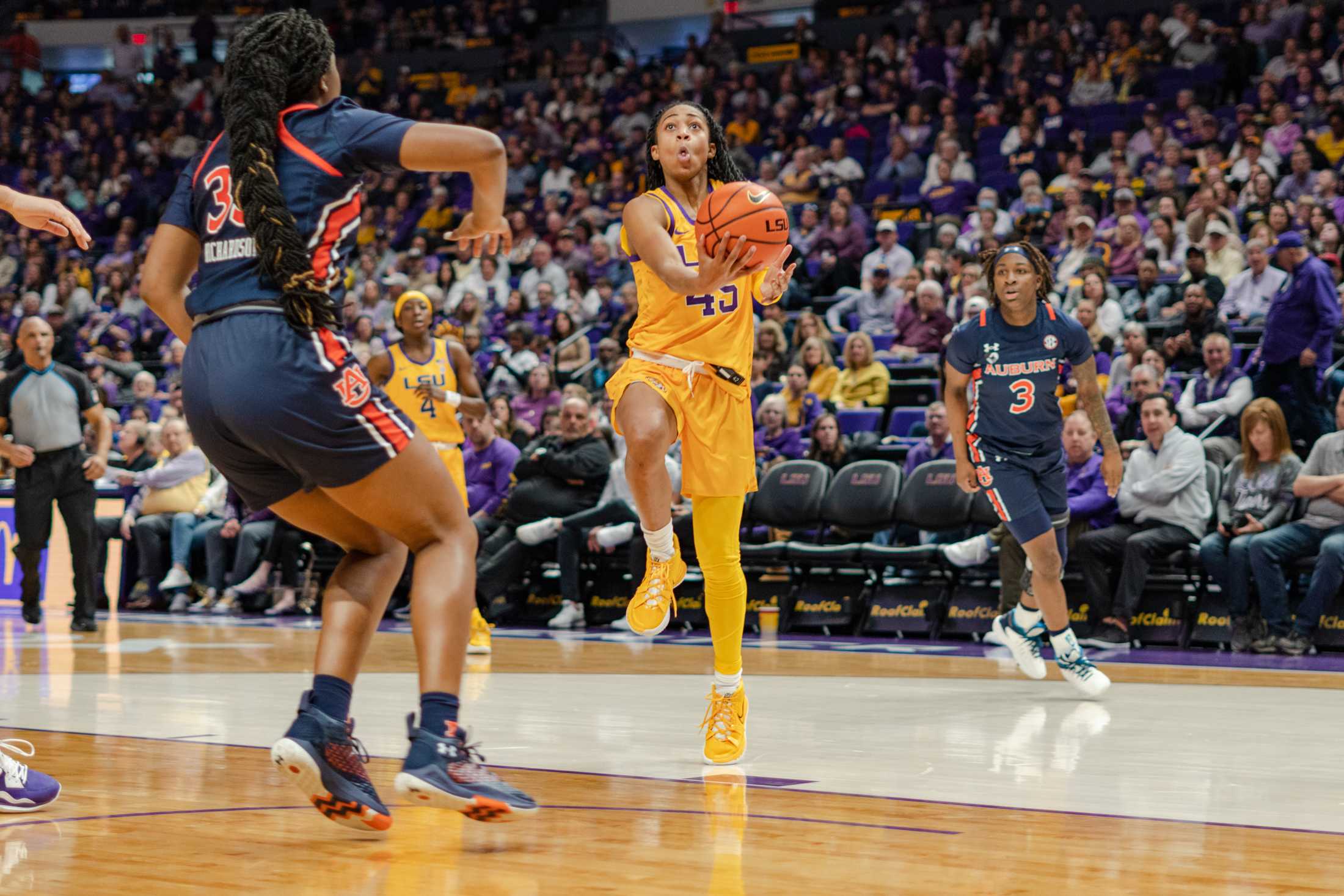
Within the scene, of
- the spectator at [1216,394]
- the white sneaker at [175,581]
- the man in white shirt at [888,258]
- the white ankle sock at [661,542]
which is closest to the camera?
the white ankle sock at [661,542]

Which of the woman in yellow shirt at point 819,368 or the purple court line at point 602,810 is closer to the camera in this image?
the purple court line at point 602,810

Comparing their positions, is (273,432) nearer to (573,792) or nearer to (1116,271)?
(573,792)

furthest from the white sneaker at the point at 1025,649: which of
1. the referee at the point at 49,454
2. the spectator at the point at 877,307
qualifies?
the spectator at the point at 877,307

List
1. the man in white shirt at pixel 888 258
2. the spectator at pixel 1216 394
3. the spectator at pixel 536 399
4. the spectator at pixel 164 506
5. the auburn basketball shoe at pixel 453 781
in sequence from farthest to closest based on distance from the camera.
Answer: the man in white shirt at pixel 888 258 → the spectator at pixel 164 506 → the spectator at pixel 536 399 → the spectator at pixel 1216 394 → the auburn basketball shoe at pixel 453 781

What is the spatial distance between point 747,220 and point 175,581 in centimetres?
983

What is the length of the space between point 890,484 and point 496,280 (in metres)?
7.76

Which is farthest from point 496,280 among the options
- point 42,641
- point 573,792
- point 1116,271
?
point 573,792

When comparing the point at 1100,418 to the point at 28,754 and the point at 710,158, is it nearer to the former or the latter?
the point at 710,158

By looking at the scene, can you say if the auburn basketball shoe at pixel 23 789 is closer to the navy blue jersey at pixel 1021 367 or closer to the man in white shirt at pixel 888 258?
the navy blue jersey at pixel 1021 367

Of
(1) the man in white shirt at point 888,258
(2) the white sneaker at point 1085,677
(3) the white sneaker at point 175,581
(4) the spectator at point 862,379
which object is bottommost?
(3) the white sneaker at point 175,581

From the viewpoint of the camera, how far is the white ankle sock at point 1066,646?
665cm

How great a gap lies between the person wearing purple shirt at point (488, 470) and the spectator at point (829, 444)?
236 cm

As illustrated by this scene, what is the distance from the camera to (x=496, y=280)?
→ 1691 cm

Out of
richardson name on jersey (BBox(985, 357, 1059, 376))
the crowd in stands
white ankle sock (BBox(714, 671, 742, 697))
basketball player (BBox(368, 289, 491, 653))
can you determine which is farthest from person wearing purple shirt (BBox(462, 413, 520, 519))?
white ankle sock (BBox(714, 671, 742, 697))
